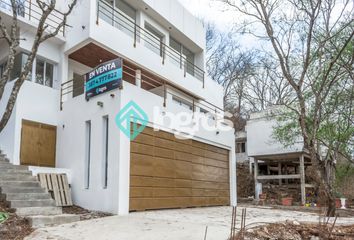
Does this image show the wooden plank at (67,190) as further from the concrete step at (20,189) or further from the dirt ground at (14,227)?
the dirt ground at (14,227)

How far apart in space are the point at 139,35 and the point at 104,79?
225 inches

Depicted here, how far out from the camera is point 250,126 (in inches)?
880

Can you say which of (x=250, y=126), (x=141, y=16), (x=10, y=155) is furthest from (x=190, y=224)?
(x=250, y=126)

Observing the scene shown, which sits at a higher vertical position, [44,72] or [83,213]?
[44,72]

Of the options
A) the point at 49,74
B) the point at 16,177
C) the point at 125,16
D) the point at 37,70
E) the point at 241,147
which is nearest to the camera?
the point at 16,177

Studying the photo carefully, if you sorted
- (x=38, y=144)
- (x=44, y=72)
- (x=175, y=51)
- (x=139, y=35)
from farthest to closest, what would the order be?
(x=175, y=51)
(x=139, y=35)
(x=44, y=72)
(x=38, y=144)

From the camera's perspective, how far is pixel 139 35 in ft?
51.6

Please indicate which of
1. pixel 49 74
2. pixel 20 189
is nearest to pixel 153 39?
pixel 49 74

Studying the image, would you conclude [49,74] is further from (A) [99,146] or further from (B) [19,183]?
(B) [19,183]

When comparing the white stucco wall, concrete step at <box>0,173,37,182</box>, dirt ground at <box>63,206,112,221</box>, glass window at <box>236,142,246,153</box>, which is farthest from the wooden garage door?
glass window at <box>236,142,246,153</box>

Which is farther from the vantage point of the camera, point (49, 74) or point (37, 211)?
point (49, 74)

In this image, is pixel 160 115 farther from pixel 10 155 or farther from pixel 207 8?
pixel 10 155

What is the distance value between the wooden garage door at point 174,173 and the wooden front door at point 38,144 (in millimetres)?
3513

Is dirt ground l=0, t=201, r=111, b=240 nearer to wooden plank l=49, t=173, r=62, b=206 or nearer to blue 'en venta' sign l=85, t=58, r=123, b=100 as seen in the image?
wooden plank l=49, t=173, r=62, b=206
